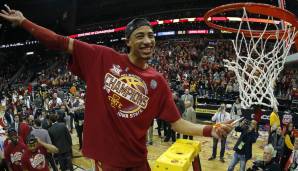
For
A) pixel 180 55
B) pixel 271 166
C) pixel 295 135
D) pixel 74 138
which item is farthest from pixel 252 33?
pixel 180 55

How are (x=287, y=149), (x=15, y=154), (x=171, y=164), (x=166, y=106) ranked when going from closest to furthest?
(x=166, y=106) → (x=15, y=154) → (x=171, y=164) → (x=287, y=149)

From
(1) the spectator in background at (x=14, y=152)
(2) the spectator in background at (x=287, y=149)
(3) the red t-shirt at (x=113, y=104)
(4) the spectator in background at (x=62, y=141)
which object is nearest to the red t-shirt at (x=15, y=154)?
(1) the spectator in background at (x=14, y=152)

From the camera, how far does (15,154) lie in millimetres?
5855

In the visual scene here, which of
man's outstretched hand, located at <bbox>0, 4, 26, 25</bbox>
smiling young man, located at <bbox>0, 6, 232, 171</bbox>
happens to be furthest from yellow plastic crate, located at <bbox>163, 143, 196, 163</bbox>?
man's outstretched hand, located at <bbox>0, 4, 26, 25</bbox>

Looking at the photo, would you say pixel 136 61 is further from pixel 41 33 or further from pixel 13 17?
pixel 13 17

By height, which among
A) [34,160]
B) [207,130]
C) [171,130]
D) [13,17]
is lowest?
[171,130]

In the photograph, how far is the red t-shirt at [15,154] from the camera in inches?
229

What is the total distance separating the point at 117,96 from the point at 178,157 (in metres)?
4.33

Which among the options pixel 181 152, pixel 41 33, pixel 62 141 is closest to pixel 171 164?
pixel 181 152

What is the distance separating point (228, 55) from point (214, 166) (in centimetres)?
1571

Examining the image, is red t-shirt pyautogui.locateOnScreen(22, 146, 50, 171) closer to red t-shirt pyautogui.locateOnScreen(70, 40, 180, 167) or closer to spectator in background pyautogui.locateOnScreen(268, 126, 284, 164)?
red t-shirt pyautogui.locateOnScreen(70, 40, 180, 167)

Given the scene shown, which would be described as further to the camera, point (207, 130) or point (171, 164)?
point (171, 164)

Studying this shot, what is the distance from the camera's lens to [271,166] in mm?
7004

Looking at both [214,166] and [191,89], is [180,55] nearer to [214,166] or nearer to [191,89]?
[191,89]
